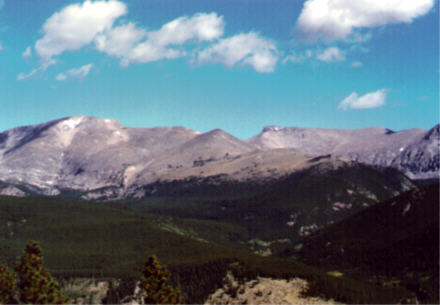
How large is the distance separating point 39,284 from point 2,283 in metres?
7.97

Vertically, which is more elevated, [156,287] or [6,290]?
[6,290]

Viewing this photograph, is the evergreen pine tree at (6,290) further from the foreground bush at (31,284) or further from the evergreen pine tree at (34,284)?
the evergreen pine tree at (34,284)

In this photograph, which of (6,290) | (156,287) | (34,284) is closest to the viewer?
(6,290)

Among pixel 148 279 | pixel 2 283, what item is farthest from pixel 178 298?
pixel 2 283

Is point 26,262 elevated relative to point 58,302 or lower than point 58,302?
elevated

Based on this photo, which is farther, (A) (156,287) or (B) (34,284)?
(A) (156,287)

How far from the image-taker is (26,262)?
147625 millimetres

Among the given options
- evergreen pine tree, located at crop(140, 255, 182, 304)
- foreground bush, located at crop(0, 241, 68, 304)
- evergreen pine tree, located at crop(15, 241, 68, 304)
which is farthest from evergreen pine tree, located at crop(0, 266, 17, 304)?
evergreen pine tree, located at crop(140, 255, 182, 304)

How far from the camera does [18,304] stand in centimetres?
14525

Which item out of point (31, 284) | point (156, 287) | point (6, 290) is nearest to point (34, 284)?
point (31, 284)

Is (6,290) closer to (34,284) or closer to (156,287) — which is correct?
(34,284)

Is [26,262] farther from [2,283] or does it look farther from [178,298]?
[178,298]

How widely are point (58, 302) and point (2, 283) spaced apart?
13.1 meters

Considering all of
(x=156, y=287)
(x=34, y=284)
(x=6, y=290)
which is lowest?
(x=156, y=287)
